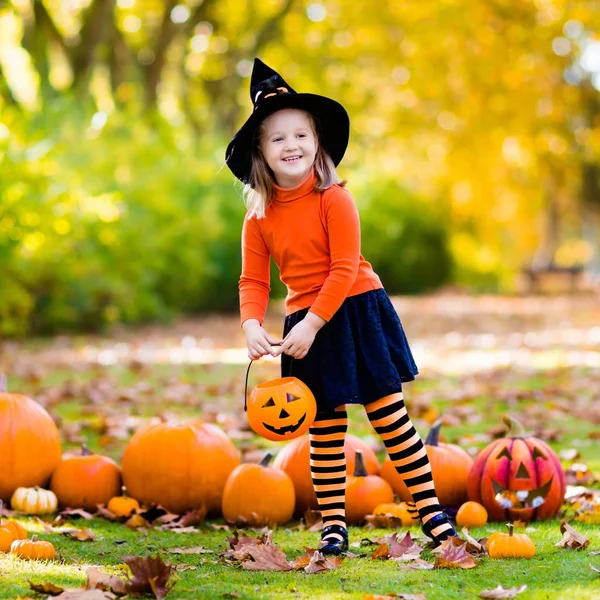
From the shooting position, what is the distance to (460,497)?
4176mm

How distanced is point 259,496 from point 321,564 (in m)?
0.87

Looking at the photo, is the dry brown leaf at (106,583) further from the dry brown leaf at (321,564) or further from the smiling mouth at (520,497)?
the smiling mouth at (520,497)

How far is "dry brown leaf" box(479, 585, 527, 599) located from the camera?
2746 millimetres

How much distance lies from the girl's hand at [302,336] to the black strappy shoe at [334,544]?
66 cm

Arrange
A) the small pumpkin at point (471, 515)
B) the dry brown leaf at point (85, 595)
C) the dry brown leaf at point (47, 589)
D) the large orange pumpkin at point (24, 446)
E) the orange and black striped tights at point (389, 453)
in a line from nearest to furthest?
the dry brown leaf at point (85, 595)
the dry brown leaf at point (47, 589)
the orange and black striped tights at point (389, 453)
the small pumpkin at point (471, 515)
the large orange pumpkin at point (24, 446)

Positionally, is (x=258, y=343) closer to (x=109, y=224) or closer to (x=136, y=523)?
(x=136, y=523)

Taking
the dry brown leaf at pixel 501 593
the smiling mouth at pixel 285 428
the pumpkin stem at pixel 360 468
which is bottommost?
the dry brown leaf at pixel 501 593

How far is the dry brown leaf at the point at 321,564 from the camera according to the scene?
124 inches

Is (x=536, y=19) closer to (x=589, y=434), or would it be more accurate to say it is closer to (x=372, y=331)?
(x=589, y=434)

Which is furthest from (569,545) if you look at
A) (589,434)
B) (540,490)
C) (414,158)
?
(414,158)

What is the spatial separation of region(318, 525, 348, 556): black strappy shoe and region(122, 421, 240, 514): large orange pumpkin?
829 mm

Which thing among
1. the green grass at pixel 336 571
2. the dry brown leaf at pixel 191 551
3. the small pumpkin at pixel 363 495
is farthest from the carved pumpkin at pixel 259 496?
the dry brown leaf at pixel 191 551

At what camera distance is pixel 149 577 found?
9.23 feet

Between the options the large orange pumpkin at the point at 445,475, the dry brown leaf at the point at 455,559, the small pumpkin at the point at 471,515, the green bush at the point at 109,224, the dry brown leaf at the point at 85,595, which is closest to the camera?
the dry brown leaf at the point at 85,595
